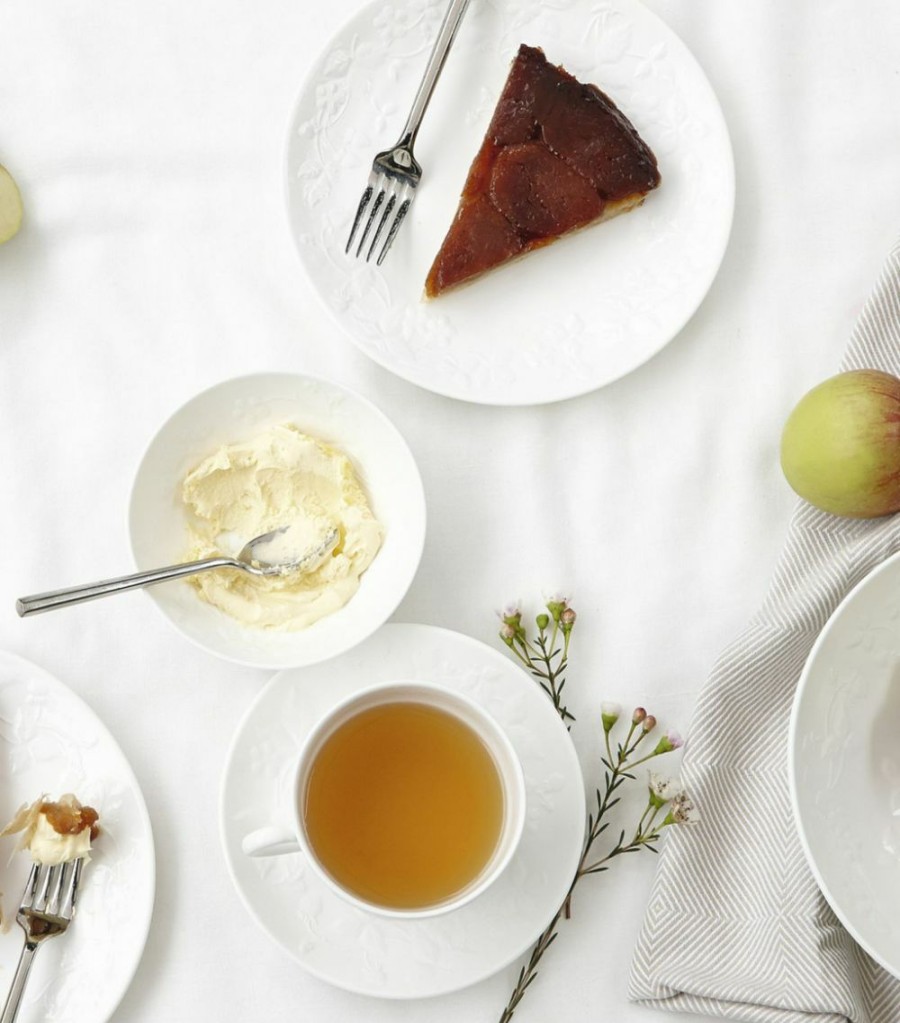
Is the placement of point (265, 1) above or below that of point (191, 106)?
above

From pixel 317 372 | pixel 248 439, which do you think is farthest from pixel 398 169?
pixel 248 439

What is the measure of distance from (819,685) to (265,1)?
121cm

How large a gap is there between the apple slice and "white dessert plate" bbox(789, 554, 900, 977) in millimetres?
1206

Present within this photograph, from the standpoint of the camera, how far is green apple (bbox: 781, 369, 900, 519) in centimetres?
131

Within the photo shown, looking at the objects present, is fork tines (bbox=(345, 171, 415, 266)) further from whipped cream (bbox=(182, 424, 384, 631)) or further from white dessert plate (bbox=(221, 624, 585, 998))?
white dessert plate (bbox=(221, 624, 585, 998))

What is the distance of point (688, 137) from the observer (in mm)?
1491

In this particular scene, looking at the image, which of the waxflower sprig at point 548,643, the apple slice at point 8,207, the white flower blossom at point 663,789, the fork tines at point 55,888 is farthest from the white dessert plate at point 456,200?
the fork tines at point 55,888

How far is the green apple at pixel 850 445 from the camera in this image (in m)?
1.31

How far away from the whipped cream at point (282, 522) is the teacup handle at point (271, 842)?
258 millimetres

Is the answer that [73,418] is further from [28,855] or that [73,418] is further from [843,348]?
[843,348]

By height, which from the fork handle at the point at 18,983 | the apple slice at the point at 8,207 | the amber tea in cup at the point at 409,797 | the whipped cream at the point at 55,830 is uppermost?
the apple slice at the point at 8,207

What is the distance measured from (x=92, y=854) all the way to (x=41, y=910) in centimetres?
9

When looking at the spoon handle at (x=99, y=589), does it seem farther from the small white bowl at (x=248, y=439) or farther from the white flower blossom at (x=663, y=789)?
the white flower blossom at (x=663, y=789)

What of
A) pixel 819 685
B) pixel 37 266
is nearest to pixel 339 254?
pixel 37 266
